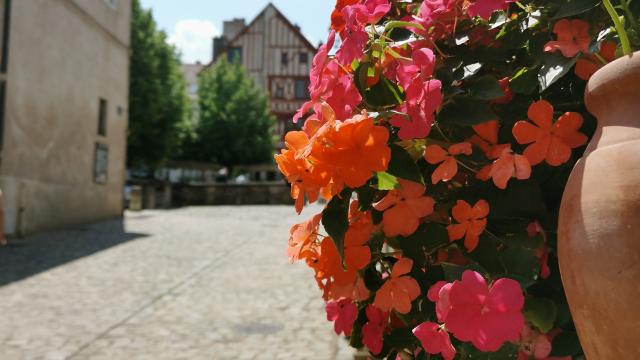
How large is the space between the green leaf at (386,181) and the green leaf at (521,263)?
0.71 ft

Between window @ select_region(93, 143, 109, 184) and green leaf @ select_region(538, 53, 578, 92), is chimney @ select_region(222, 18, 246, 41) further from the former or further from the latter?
green leaf @ select_region(538, 53, 578, 92)

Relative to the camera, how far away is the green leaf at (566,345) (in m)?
1.01

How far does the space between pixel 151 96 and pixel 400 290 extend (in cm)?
2681

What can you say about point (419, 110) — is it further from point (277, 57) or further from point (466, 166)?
point (277, 57)

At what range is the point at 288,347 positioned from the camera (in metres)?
4.62

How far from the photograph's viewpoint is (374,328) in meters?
1.23

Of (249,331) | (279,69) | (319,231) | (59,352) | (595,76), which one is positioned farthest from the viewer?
(279,69)

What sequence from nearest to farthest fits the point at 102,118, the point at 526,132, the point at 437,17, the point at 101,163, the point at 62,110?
the point at 526,132, the point at 437,17, the point at 62,110, the point at 101,163, the point at 102,118

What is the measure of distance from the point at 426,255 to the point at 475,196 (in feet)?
0.46

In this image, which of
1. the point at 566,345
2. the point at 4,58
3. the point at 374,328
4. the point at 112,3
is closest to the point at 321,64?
the point at 374,328

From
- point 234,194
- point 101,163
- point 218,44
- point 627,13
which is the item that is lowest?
point 234,194

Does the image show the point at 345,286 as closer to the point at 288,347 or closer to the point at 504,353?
the point at 504,353

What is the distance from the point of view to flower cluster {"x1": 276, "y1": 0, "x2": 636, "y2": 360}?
937 millimetres

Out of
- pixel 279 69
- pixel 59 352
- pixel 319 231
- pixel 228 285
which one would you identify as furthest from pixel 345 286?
pixel 279 69
